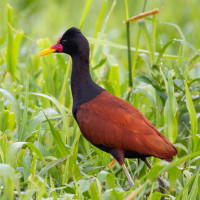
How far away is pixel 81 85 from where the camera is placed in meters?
3.50

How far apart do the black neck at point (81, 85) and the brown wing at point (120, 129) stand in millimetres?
81

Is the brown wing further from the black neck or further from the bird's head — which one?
the bird's head

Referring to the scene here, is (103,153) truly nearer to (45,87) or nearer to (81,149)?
(81,149)

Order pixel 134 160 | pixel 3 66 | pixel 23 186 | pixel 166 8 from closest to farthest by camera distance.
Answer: pixel 23 186 < pixel 134 160 < pixel 3 66 < pixel 166 8

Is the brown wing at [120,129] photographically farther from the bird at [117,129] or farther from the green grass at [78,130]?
the green grass at [78,130]

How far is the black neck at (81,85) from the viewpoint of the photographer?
11.2ft

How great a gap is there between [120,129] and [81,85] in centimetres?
48

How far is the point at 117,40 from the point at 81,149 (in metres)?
3.46

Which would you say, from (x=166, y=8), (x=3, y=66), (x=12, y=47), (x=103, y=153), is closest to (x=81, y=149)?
(x=103, y=153)

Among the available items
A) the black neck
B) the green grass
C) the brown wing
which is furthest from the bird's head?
the brown wing

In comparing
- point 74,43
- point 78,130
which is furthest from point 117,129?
point 74,43

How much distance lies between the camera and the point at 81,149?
378 cm

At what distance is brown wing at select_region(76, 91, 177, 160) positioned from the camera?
314 centimetres

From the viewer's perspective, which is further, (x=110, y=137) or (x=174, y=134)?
(x=174, y=134)
